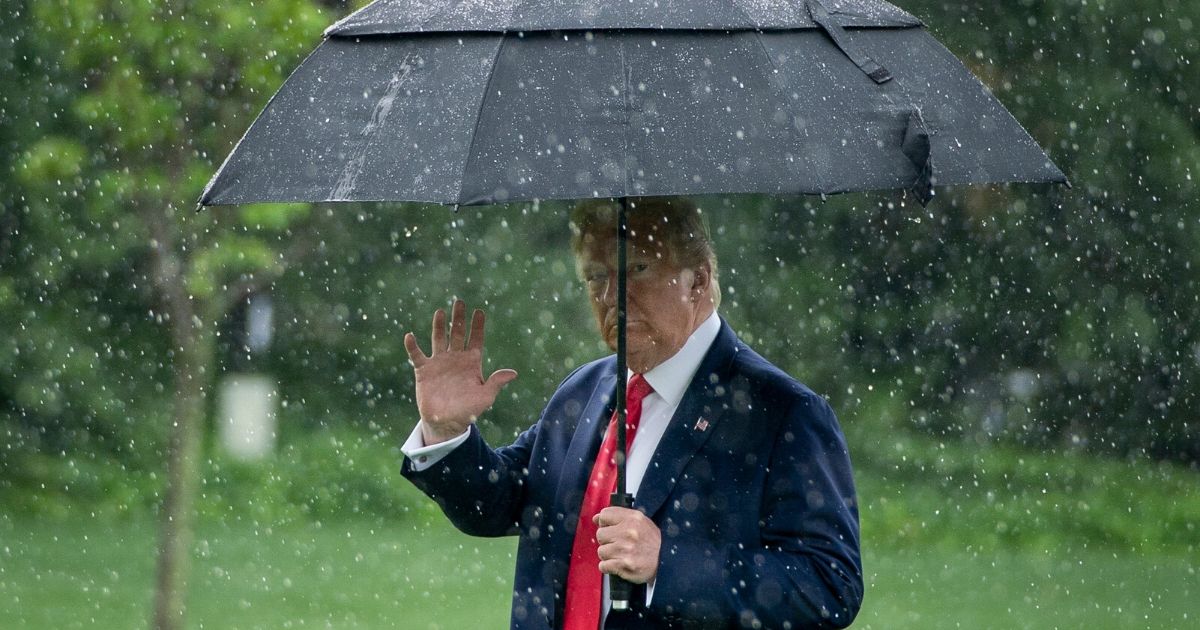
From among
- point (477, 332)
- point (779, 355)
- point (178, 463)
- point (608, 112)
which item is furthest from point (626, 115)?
point (779, 355)

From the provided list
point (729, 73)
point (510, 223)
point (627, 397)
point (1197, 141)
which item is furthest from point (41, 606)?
point (1197, 141)

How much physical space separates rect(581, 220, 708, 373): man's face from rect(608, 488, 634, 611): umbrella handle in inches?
11.8

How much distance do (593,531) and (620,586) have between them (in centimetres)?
18

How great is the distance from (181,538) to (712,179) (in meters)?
5.20

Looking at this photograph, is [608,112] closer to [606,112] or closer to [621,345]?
[606,112]

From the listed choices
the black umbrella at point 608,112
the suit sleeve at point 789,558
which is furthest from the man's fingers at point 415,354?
the suit sleeve at point 789,558

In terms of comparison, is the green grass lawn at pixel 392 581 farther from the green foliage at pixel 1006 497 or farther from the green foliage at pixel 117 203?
the green foliage at pixel 117 203

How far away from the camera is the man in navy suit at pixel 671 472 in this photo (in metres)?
2.93

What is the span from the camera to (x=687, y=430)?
308 centimetres

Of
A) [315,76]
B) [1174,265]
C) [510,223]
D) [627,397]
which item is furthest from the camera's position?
[510,223]

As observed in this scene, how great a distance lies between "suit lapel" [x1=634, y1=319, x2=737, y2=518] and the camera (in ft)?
9.98

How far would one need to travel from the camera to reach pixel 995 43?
11.0 meters

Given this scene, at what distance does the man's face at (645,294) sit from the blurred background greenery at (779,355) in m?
5.65

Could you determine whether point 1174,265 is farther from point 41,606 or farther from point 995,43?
point 41,606
